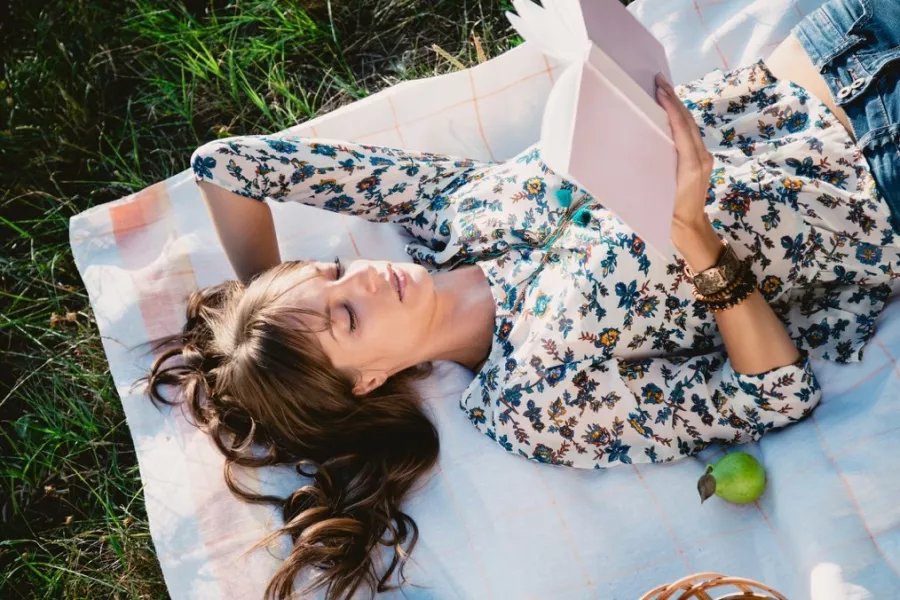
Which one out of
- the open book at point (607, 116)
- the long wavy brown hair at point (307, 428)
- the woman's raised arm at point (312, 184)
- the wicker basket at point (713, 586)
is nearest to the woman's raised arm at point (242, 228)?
the woman's raised arm at point (312, 184)

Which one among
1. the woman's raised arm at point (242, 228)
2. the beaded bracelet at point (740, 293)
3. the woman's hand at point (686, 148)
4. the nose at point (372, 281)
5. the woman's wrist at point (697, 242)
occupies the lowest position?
the woman's raised arm at point (242, 228)

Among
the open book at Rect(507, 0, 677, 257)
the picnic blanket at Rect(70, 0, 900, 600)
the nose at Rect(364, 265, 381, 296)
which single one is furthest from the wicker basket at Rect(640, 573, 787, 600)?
the nose at Rect(364, 265, 381, 296)

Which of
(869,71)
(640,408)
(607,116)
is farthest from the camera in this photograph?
(640,408)

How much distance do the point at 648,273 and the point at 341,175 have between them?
1029 mm

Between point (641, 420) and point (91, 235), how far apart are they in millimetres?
2232

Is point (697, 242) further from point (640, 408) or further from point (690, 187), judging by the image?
point (640, 408)

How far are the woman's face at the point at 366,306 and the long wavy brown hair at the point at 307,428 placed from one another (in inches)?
1.6

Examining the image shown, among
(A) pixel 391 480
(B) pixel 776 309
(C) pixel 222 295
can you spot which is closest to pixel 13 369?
(C) pixel 222 295

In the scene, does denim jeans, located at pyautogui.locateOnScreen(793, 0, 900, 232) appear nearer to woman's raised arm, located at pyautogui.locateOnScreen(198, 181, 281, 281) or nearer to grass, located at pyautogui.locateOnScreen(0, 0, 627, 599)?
grass, located at pyautogui.locateOnScreen(0, 0, 627, 599)

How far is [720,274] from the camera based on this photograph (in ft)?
7.09

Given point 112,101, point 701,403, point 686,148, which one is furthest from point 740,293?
point 112,101

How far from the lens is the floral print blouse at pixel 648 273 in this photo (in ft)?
7.76

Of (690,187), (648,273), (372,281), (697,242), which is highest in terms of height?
(690,187)

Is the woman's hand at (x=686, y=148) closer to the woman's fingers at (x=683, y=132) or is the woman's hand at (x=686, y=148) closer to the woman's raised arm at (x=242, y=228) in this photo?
the woman's fingers at (x=683, y=132)
